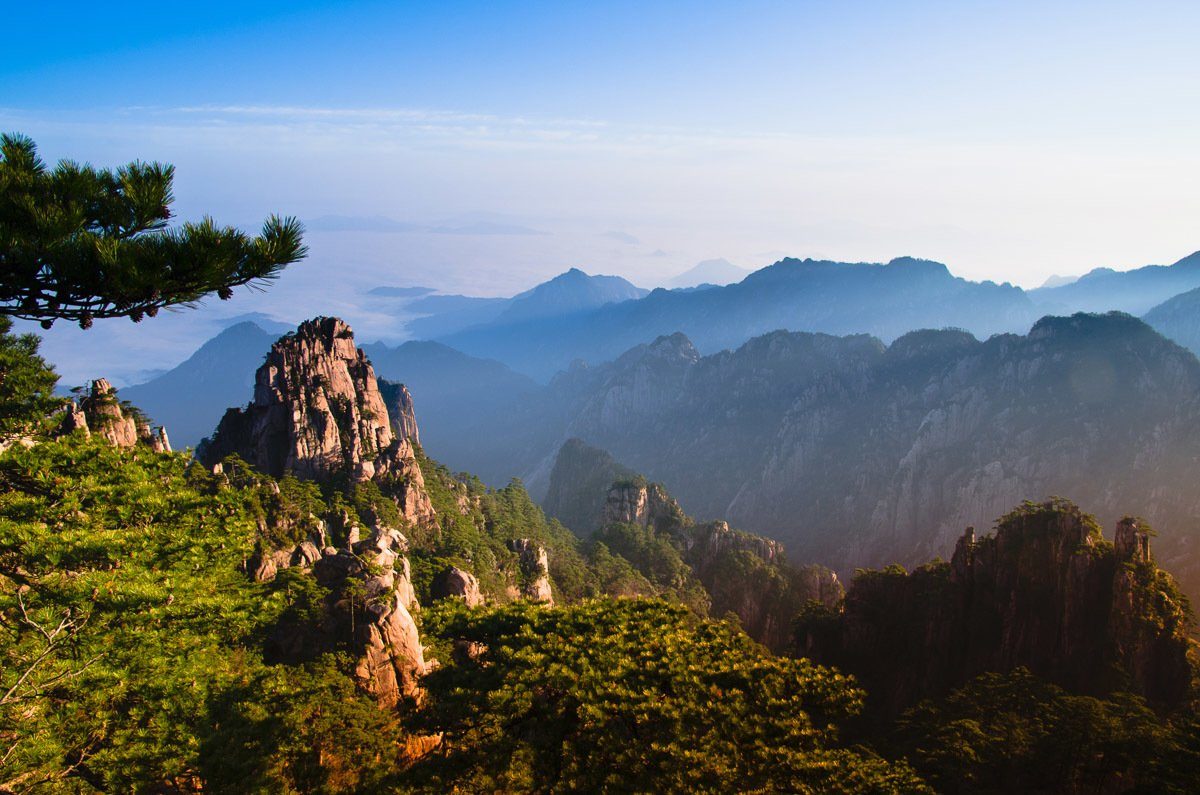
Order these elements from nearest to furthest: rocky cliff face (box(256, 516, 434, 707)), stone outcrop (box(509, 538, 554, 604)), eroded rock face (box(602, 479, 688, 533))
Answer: rocky cliff face (box(256, 516, 434, 707))
stone outcrop (box(509, 538, 554, 604))
eroded rock face (box(602, 479, 688, 533))

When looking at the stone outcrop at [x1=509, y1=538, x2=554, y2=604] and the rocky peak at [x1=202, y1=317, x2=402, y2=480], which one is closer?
the rocky peak at [x1=202, y1=317, x2=402, y2=480]

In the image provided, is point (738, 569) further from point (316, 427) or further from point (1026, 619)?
point (316, 427)

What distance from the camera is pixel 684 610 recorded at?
78.8ft

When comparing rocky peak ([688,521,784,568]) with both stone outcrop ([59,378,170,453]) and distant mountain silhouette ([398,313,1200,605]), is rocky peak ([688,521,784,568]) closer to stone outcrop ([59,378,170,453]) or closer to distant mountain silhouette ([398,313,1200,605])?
distant mountain silhouette ([398,313,1200,605])

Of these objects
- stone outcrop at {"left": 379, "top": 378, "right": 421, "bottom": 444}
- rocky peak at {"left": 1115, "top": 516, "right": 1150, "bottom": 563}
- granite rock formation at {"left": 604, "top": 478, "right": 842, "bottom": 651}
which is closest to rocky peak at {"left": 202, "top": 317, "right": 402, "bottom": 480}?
stone outcrop at {"left": 379, "top": 378, "right": 421, "bottom": 444}

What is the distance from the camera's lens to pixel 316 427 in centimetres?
5703

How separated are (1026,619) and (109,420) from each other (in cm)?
5913

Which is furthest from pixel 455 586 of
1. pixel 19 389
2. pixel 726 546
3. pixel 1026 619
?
pixel 726 546

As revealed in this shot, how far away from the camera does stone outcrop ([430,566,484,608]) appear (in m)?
41.4

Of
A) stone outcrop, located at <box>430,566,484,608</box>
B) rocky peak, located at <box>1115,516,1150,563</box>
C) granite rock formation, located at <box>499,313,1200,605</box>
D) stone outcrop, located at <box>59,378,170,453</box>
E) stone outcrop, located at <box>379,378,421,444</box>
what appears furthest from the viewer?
granite rock formation, located at <box>499,313,1200,605</box>

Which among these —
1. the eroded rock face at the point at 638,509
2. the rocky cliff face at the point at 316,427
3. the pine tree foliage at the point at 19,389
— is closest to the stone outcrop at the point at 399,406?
the eroded rock face at the point at 638,509

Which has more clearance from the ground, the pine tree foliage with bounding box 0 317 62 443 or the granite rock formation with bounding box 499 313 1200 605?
the pine tree foliage with bounding box 0 317 62 443

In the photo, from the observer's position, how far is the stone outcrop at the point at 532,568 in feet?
196

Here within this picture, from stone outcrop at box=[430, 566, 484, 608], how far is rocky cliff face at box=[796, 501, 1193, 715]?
26.5 metres
